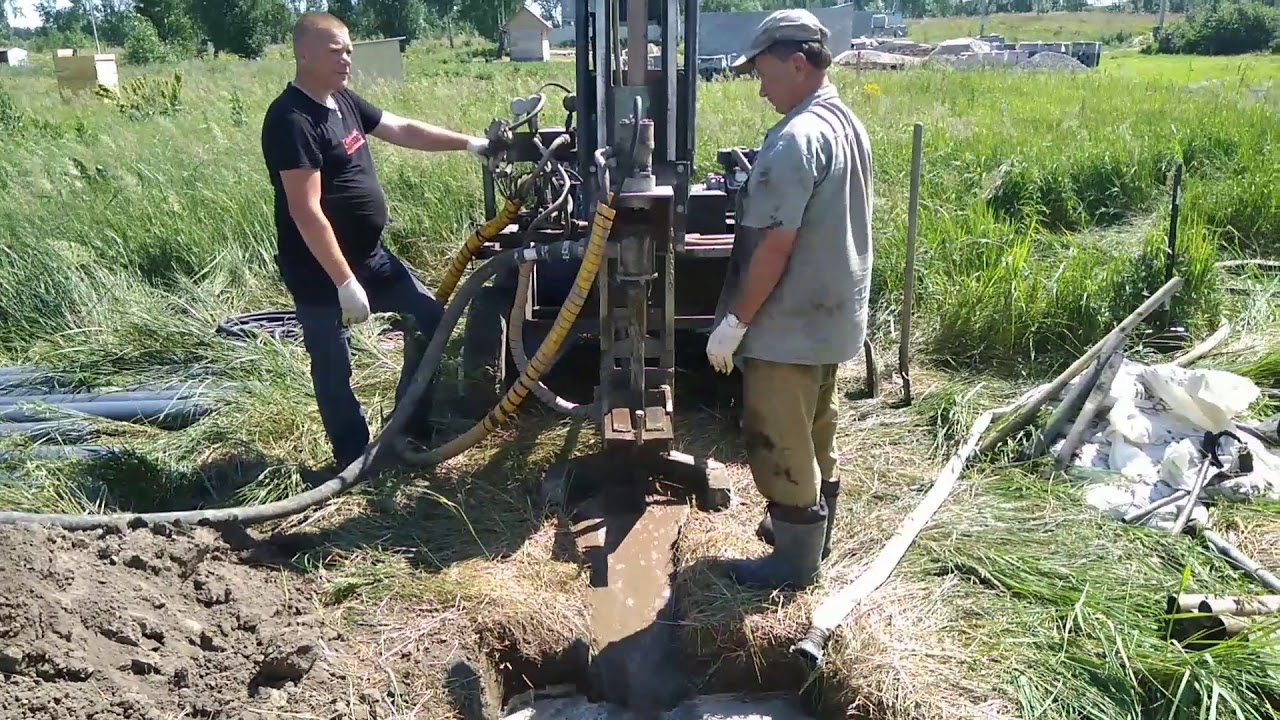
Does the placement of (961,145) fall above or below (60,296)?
above

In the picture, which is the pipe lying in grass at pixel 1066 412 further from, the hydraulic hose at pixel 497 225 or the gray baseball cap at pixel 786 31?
the hydraulic hose at pixel 497 225

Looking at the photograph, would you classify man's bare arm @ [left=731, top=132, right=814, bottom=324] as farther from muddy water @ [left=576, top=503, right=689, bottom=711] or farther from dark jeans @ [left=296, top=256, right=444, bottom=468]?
dark jeans @ [left=296, top=256, right=444, bottom=468]

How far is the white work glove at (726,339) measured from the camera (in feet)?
9.12

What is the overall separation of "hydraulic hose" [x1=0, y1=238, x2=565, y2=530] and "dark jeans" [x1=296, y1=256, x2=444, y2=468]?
16 cm

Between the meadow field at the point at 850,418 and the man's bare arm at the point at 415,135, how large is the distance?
1252 mm

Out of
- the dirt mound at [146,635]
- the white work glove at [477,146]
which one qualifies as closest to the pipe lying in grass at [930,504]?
the dirt mound at [146,635]

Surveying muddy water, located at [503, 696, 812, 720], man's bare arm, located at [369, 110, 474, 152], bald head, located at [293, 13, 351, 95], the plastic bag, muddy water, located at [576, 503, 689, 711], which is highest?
bald head, located at [293, 13, 351, 95]

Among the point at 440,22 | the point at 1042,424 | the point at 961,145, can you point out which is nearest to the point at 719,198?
the point at 1042,424

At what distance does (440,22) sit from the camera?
2242 inches

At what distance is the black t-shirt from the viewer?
3213 millimetres

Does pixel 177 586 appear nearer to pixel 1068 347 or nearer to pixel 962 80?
pixel 1068 347

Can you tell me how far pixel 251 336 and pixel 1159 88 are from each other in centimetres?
1246

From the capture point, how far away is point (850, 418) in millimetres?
4449

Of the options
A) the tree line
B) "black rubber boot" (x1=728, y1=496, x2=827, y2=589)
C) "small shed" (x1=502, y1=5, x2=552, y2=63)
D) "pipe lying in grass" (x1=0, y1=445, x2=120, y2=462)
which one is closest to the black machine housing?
"black rubber boot" (x1=728, y1=496, x2=827, y2=589)
